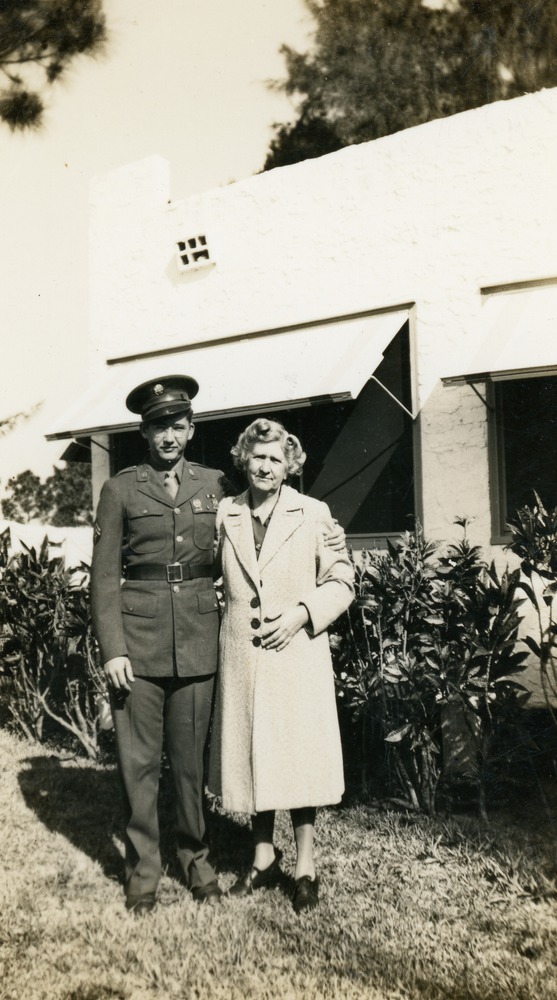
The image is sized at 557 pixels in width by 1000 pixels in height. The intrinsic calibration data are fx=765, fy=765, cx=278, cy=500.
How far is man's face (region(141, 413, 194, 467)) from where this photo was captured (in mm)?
3270

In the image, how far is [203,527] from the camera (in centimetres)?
327

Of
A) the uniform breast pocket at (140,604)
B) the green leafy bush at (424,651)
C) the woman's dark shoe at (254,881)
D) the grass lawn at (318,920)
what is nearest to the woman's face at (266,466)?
the uniform breast pocket at (140,604)

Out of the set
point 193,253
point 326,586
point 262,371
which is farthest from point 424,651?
point 193,253

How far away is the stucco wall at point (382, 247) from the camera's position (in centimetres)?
508

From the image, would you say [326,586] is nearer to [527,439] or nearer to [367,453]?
[527,439]

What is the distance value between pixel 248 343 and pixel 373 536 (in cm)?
200

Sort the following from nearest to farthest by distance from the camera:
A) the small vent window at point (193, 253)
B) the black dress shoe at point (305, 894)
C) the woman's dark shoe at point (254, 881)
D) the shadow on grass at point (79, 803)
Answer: the black dress shoe at point (305, 894), the woman's dark shoe at point (254, 881), the shadow on grass at point (79, 803), the small vent window at point (193, 253)

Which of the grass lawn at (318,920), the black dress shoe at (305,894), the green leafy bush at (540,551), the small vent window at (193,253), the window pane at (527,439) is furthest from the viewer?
the small vent window at (193,253)

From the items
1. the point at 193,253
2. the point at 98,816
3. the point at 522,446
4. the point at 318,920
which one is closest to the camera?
the point at 318,920

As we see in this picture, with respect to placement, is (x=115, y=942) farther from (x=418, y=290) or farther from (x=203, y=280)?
(x=203, y=280)

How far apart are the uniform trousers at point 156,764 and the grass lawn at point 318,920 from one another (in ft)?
0.51

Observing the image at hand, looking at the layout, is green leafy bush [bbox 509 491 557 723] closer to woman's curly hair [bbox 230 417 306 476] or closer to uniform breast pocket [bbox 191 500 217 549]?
woman's curly hair [bbox 230 417 306 476]

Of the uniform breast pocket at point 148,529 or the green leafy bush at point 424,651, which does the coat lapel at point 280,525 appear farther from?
the green leafy bush at point 424,651

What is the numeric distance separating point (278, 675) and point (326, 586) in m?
0.41
